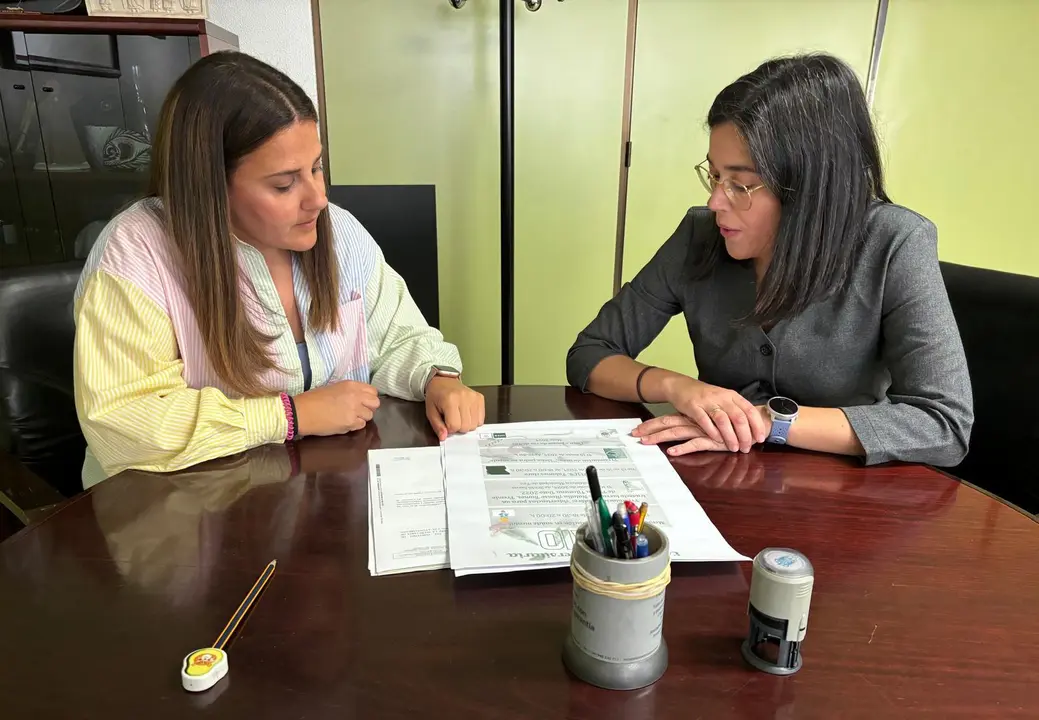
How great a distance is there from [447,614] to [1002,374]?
107 cm

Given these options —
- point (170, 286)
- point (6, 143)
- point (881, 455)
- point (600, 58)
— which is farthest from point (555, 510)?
point (600, 58)

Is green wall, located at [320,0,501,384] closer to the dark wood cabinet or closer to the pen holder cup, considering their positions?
the dark wood cabinet

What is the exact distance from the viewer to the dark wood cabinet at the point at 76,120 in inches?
64.9

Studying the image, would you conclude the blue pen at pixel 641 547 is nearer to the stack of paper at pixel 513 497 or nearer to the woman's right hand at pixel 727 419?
the stack of paper at pixel 513 497

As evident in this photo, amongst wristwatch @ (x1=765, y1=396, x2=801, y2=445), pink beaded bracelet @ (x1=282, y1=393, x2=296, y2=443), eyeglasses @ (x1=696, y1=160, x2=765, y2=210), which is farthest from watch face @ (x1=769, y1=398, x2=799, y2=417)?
pink beaded bracelet @ (x1=282, y1=393, x2=296, y2=443)

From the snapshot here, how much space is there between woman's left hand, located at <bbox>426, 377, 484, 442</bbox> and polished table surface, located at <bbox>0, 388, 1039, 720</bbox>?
17 centimetres

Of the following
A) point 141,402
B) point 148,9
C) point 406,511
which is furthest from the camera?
point 148,9

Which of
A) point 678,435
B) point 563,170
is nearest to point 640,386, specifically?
point 678,435

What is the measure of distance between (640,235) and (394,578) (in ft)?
6.55

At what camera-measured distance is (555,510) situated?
0.77m

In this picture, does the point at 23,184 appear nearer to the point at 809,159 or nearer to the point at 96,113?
the point at 96,113

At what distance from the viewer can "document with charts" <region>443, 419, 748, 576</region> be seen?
0.69m

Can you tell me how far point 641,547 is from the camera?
504 mm

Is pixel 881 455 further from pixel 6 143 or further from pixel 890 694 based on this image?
pixel 6 143
